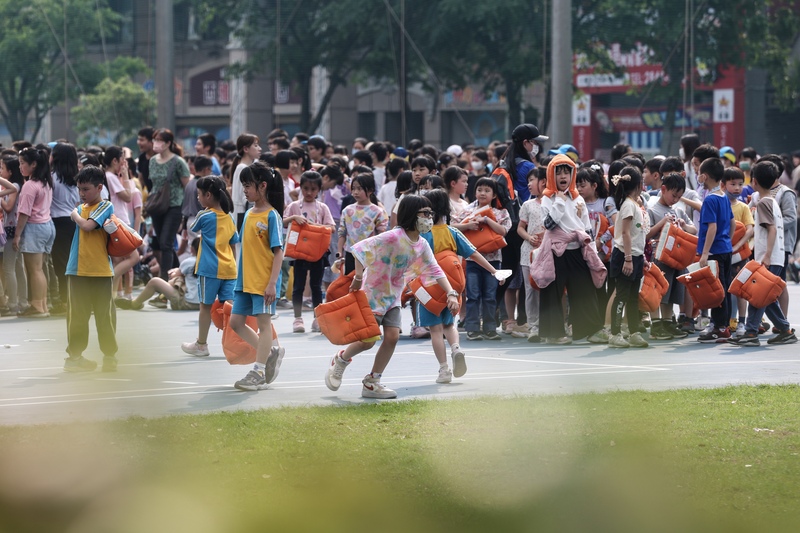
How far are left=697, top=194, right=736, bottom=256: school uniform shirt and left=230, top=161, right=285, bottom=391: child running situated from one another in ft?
13.3

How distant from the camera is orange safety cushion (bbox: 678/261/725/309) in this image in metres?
10.2

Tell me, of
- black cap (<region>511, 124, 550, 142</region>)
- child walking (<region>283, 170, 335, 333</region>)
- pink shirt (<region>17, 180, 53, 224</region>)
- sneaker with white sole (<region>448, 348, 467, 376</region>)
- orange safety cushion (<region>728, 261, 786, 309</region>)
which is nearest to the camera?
sneaker with white sole (<region>448, 348, 467, 376</region>)

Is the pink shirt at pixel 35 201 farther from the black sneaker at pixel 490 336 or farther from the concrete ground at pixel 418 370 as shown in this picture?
the black sneaker at pixel 490 336

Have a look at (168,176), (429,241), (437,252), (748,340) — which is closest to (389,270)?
(429,241)

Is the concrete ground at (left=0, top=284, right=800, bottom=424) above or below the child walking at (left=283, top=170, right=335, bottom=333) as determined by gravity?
below

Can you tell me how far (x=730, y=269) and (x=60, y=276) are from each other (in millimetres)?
6573

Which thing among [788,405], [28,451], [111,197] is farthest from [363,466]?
[111,197]

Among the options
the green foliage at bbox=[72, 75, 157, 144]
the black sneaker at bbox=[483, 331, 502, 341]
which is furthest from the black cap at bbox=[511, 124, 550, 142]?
Result: the green foliage at bbox=[72, 75, 157, 144]

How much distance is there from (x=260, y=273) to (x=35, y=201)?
18.2 ft

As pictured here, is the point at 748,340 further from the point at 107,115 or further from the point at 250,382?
the point at 107,115

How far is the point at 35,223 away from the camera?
12680mm

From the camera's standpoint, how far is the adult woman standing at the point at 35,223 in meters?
12.5

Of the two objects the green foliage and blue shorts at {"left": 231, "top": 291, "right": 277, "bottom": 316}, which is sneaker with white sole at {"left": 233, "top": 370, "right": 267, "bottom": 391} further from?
the green foliage

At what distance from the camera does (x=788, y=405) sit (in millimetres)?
6957
